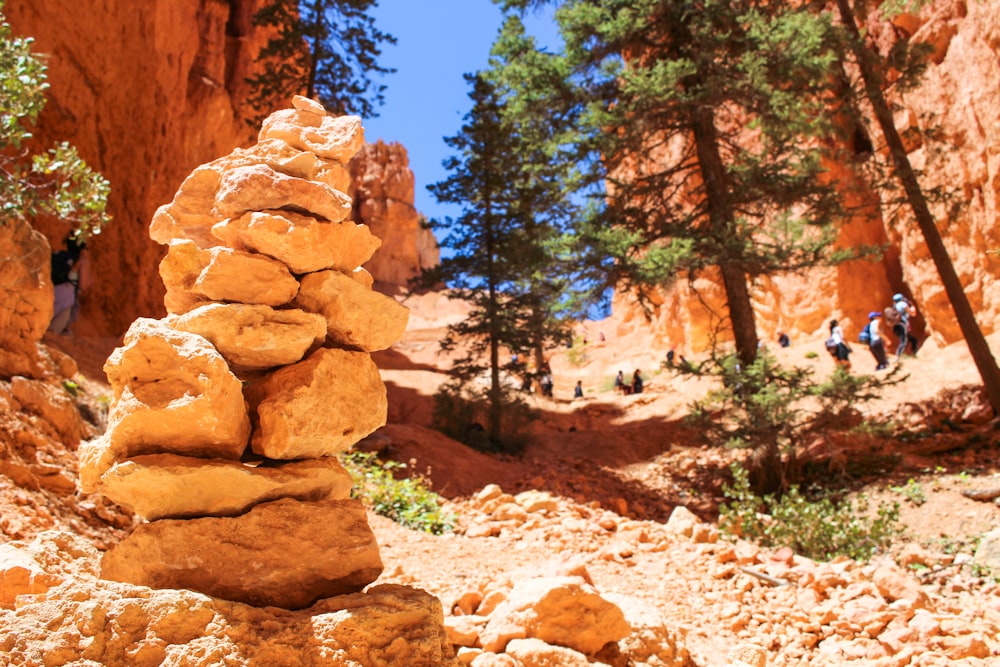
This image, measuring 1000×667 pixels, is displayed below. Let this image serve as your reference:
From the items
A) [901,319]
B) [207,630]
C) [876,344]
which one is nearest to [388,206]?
[901,319]

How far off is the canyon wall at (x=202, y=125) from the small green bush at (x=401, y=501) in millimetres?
5828

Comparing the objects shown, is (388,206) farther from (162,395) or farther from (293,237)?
(162,395)

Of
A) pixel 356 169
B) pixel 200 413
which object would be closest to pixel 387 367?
pixel 200 413

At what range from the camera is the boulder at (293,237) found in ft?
8.95

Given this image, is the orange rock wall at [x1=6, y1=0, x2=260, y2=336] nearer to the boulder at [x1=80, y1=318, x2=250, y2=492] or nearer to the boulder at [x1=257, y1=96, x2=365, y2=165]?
the boulder at [x1=257, y1=96, x2=365, y2=165]

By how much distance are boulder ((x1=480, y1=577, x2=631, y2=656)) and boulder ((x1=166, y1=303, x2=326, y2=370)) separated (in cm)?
187

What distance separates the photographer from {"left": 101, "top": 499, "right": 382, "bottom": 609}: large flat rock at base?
7.84 feet

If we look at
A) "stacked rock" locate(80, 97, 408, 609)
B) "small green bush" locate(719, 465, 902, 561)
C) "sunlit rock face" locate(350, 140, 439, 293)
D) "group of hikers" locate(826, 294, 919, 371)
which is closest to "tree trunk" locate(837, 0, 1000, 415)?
"group of hikers" locate(826, 294, 919, 371)

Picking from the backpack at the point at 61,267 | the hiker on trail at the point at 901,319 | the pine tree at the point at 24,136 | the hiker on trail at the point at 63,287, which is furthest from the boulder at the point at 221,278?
the hiker on trail at the point at 901,319

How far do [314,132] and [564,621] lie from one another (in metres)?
2.86

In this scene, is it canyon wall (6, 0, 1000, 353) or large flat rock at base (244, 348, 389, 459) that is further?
canyon wall (6, 0, 1000, 353)

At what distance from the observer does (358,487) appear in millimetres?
7508

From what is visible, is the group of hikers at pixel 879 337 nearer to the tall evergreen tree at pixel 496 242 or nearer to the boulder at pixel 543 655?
the tall evergreen tree at pixel 496 242

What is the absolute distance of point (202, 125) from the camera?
59.6 ft
